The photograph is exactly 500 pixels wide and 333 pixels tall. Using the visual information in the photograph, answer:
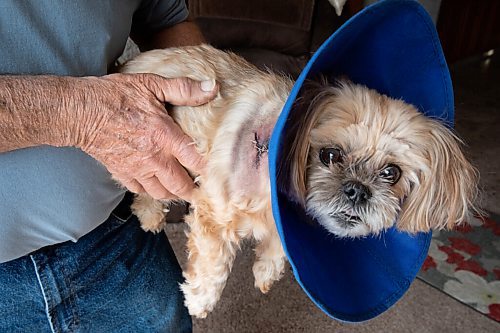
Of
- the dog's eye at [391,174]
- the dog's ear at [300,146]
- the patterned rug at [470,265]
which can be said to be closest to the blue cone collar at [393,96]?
the dog's ear at [300,146]

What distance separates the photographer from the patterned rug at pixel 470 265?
7.34 feet

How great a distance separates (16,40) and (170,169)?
342 mm

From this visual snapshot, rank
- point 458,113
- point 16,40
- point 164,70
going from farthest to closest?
1. point 458,113
2. point 164,70
3. point 16,40

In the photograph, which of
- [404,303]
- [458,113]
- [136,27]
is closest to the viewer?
[136,27]

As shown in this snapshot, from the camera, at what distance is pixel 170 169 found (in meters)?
1.07

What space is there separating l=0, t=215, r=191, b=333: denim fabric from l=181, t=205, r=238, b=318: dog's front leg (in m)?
0.03

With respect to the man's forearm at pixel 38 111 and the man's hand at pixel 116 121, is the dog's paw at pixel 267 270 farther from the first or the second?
the man's forearm at pixel 38 111

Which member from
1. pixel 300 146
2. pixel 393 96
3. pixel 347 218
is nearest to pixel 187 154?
pixel 300 146

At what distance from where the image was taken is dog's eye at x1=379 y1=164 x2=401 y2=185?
110 centimetres

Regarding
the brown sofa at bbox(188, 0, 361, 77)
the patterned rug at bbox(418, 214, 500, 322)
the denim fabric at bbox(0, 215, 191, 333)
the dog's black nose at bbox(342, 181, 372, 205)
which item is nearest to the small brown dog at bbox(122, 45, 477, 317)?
the dog's black nose at bbox(342, 181, 372, 205)

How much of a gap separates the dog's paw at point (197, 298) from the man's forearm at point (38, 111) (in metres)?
0.50

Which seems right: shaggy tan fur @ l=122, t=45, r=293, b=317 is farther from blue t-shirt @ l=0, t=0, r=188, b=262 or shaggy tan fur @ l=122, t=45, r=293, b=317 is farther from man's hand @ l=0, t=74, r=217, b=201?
blue t-shirt @ l=0, t=0, r=188, b=262

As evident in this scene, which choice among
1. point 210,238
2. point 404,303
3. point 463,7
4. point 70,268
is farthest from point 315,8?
point 463,7

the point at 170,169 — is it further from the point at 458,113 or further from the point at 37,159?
the point at 458,113
